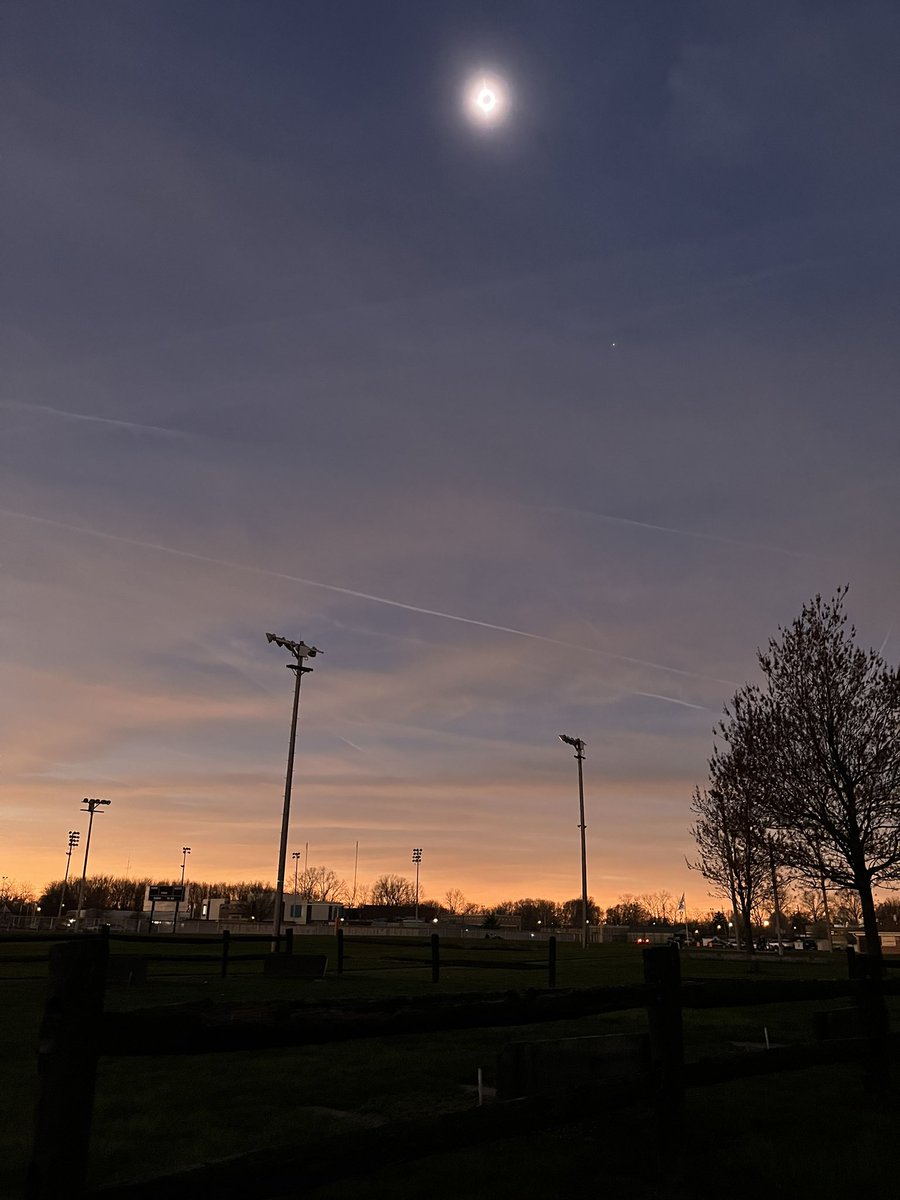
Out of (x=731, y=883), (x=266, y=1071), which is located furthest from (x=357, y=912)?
(x=266, y=1071)

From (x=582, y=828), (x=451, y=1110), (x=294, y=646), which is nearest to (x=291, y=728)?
(x=294, y=646)

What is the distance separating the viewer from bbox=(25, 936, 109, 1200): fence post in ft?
10.7

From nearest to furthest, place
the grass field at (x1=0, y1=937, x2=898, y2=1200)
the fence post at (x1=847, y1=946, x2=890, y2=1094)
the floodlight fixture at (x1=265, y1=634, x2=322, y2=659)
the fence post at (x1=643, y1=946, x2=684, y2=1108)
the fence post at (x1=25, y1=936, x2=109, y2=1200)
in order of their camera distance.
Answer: the fence post at (x1=25, y1=936, x2=109, y2=1200) < the grass field at (x1=0, y1=937, x2=898, y2=1200) < the fence post at (x1=643, y1=946, x2=684, y2=1108) < the fence post at (x1=847, y1=946, x2=890, y2=1094) < the floodlight fixture at (x1=265, y1=634, x2=322, y2=659)

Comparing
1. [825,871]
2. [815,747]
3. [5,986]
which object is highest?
[815,747]

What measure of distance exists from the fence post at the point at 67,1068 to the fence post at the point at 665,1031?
3566 mm

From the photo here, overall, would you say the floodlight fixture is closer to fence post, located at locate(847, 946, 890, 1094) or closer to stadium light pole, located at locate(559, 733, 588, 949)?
stadium light pole, located at locate(559, 733, 588, 949)

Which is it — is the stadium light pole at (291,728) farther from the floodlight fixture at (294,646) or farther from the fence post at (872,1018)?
the fence post at (872,1018)

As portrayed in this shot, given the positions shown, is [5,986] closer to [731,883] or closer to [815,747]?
[815,747]

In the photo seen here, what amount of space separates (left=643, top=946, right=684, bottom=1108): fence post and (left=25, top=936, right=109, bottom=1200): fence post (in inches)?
140

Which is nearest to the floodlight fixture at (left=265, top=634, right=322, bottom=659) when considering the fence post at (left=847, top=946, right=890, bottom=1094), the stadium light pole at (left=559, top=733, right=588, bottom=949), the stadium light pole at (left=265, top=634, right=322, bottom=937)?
the stadium light pole at (left=265, top=634, right=322, bottom=937)

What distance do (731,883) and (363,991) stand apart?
3520 centimetres

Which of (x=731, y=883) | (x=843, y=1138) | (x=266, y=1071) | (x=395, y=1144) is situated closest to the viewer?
(x=395, y=1144)

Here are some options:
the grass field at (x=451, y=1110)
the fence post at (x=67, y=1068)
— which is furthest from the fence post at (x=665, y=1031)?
the fence post at (x=67, y=1068)

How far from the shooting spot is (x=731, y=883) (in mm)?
50594
